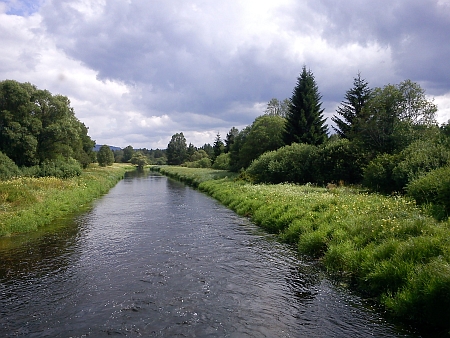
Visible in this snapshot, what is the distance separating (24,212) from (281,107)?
64396 millimetres

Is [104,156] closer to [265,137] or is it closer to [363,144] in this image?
[265,137]

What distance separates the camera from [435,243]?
9.21 meters

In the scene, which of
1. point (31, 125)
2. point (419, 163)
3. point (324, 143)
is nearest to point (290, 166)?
point (324, 143)

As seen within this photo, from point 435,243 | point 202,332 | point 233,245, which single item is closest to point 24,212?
point 233,245

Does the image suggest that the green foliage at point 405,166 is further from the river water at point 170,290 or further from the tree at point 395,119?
the river water at point 170,290

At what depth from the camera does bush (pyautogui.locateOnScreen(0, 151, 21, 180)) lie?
1262 inches

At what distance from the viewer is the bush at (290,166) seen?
1385 inches

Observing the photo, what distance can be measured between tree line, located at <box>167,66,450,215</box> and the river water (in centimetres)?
680

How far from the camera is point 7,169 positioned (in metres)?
33.1

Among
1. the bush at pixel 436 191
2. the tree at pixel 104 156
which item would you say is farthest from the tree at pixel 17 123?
the tree at pixel 104 156

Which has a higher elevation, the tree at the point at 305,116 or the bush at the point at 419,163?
the tree at the point at 305,116

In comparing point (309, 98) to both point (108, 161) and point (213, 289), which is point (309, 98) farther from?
point (108, 161)

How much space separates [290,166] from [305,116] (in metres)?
13.0

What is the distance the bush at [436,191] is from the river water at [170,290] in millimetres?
5378
